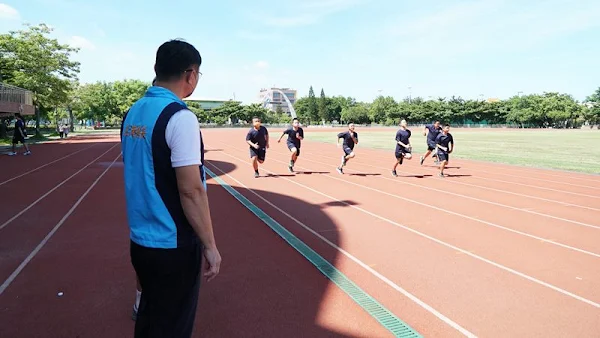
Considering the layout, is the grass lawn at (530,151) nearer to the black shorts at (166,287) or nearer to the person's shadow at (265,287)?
the person's shadow at (265,287)

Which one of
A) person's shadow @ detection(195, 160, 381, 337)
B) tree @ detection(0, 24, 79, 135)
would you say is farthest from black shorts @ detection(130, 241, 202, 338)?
tree @ detection(0, 24, 79, 135)

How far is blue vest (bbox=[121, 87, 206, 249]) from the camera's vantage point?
5.71 feet

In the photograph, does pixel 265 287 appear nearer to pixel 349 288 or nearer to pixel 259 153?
pixel 349 288

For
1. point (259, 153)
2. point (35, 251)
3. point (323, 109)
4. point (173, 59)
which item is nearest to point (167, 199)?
point (173, 59)

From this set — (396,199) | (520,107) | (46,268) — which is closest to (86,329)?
(46,268)

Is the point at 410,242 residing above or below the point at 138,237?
below

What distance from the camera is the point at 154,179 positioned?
69.8 inches

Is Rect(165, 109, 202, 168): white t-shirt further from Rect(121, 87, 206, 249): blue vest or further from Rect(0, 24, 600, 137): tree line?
Rect(0, 24, 600, 137): tree line

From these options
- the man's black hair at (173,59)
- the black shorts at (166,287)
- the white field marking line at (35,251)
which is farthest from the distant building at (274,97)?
the black shorts at (166,287)

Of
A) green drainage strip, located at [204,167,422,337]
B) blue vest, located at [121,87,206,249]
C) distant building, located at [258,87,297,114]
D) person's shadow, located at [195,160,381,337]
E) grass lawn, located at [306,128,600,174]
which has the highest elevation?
distant building, located at [258,87,297,114]

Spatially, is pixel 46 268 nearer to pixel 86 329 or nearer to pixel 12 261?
pixel 12 261

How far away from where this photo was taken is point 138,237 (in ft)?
6.12

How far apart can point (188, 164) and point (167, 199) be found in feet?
0.69

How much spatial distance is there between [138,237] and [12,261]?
12.3 feet
